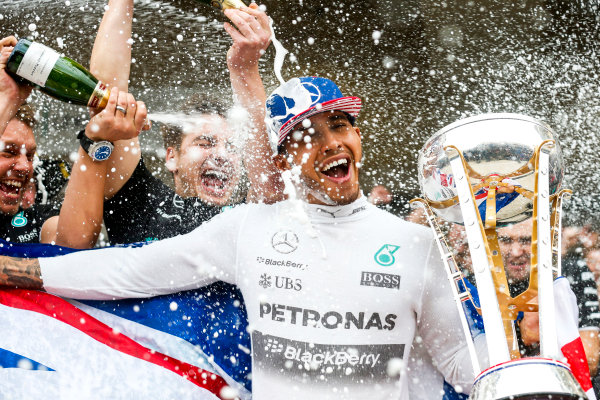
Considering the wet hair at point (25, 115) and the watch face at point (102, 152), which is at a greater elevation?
the watch face at point (102, 152)

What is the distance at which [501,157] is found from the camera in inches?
65.2

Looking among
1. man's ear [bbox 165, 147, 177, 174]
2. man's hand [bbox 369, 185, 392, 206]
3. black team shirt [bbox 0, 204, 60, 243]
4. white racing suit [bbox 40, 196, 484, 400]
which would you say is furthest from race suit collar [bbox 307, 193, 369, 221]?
man's hand [bbox 369, 185, 392, 206]

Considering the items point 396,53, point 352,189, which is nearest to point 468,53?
point 396,53

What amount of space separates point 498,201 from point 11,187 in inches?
83.9

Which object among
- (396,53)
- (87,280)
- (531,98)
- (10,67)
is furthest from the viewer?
(396,53)

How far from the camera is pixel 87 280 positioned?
6.83 feet

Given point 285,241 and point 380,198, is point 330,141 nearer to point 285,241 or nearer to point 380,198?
point 285,241

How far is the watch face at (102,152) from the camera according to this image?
2.23 metres

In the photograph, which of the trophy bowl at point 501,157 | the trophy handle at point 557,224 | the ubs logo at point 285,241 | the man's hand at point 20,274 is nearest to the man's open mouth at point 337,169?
the ubs logo at point 285,241

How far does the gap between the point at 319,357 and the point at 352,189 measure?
0.50 m

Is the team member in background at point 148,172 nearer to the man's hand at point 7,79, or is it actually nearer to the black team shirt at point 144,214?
the black team shirt at point 144,214

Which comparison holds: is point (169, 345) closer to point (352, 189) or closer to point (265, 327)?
point (265, 327)

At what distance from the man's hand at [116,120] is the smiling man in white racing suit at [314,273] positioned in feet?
1.29

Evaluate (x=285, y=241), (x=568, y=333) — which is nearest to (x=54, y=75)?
(x=285, y=241)
